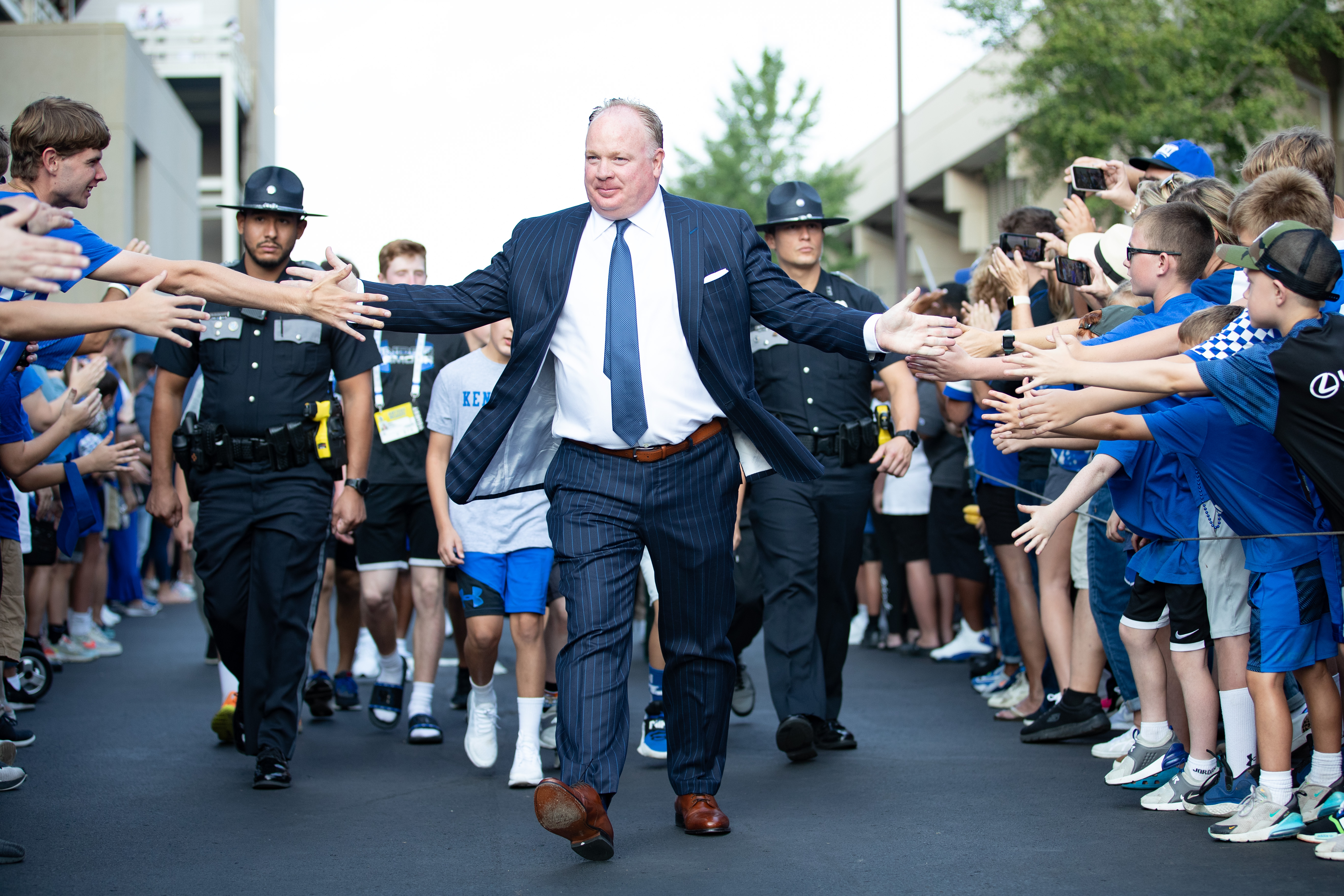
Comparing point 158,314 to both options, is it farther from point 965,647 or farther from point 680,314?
point 965,647

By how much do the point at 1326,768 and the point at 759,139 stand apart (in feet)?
129

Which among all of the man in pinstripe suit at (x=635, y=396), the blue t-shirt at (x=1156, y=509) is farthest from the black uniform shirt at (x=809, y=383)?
the man in pinstripe suit at (x=635, y=396)

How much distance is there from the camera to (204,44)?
3438cm

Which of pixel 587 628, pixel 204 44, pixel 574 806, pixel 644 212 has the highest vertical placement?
pixel 204 44

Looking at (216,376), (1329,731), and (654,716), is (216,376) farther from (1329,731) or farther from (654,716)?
(1329,731)

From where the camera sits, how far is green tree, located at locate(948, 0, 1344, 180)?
57.2 ft

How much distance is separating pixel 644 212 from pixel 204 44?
33.5 m

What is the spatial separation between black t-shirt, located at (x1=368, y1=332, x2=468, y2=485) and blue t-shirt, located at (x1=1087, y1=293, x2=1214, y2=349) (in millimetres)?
3572

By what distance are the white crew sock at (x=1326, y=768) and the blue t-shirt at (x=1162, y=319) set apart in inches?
61.5

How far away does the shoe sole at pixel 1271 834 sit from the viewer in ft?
14.1

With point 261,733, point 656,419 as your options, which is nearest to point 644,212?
point 656,419

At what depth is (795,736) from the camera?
18.8ft

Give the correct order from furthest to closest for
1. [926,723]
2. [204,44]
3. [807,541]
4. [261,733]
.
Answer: [204,44] → [926,723] → [807,541] → [261,733]

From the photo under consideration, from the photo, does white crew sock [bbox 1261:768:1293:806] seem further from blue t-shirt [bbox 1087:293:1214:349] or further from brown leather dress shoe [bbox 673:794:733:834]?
brown leather dress shoe [bbox 673:794:733:834]
